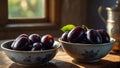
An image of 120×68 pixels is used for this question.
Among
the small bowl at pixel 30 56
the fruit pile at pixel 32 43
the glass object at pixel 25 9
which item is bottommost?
the small bowl at pixel 30 56

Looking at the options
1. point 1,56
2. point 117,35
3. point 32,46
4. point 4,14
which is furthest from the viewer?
point 4,14

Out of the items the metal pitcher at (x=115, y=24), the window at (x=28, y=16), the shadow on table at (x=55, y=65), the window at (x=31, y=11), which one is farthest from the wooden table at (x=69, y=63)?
the window at (x=31, y=11)

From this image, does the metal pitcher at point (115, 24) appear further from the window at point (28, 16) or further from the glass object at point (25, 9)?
the glass object at point (25, 9)

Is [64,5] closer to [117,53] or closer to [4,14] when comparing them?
[4,14]

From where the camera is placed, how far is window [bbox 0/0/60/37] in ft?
7.05

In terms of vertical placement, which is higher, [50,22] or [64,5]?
[64,5]

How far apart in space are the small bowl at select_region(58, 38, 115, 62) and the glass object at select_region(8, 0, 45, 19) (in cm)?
131

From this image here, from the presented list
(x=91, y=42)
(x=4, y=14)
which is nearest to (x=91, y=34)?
(x=91, y=42)

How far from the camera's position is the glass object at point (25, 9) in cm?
225

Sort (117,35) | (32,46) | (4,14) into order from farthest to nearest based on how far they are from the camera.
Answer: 1. (4,14)
2. (117,35)
3. (32,46)

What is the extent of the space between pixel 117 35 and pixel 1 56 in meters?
0.55

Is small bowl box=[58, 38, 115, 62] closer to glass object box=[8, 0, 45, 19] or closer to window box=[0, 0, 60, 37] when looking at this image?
window box=[0, 0, 60, 37]

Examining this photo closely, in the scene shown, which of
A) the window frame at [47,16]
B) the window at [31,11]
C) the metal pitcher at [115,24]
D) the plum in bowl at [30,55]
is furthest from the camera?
the window at [31,11]

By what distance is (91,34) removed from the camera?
98 centimetres
